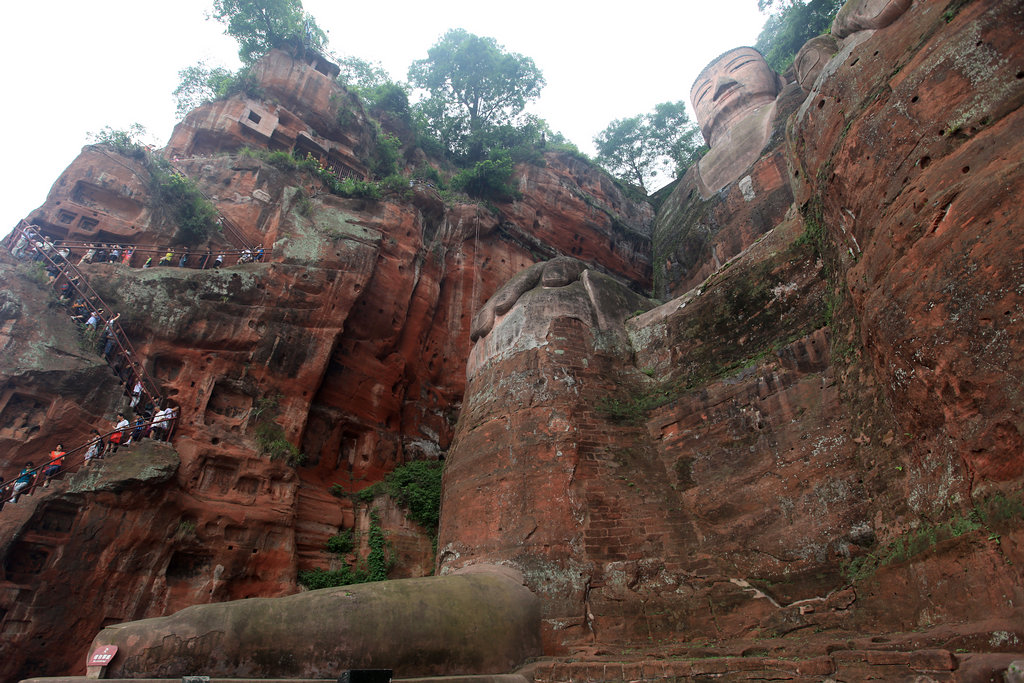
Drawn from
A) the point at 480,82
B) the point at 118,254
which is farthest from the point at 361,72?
the point at 118,254

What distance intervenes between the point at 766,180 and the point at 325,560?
1678cm

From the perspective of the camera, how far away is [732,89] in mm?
22484

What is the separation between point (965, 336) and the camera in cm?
541

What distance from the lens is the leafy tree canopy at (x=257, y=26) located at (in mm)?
20719

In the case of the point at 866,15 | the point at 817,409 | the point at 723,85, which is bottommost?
the point at 817,409

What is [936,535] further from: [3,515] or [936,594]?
[3,515]

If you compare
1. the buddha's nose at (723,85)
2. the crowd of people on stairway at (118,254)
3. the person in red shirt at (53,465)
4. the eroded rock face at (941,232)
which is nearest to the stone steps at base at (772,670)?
the eroded rock face at (941,232)

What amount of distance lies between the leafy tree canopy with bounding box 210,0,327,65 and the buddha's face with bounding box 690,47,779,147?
16384mm

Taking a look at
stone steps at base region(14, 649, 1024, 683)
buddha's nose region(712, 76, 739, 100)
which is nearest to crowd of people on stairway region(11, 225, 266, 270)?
stone steps at base region(14, 649, 1024, 683)

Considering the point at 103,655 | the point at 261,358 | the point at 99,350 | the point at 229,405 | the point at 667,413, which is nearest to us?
the point at 103,655

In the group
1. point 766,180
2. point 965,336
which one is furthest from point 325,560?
point 766,180

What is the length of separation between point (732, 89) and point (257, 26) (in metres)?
18.8

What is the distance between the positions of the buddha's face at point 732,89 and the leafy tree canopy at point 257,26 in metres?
16.4

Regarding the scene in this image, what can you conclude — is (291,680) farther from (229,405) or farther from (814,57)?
(814,57)
